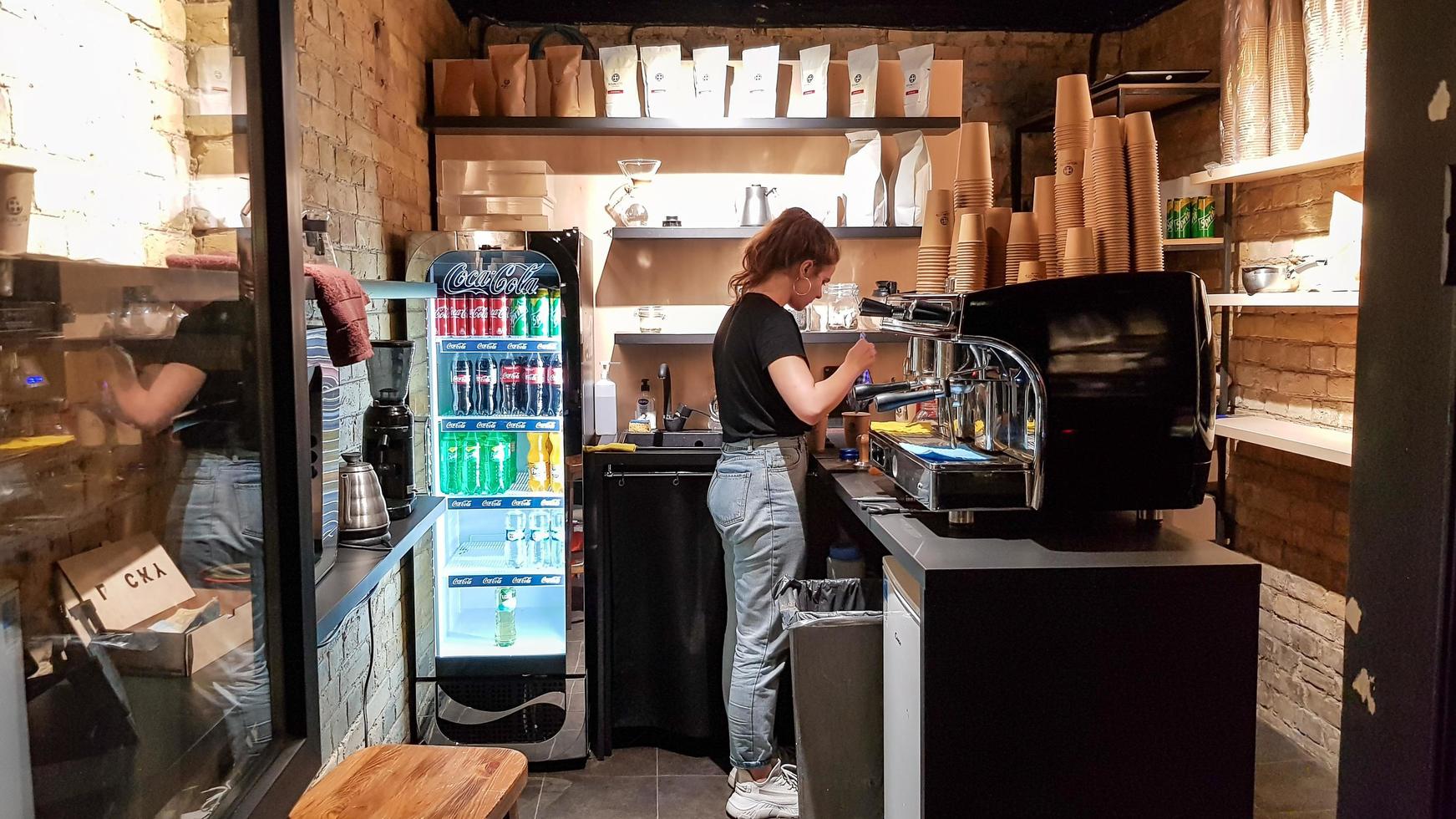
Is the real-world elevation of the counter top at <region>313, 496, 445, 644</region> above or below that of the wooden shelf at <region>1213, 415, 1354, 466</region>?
below

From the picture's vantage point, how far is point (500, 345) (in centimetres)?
337

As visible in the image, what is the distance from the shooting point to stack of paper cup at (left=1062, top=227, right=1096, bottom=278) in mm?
2148

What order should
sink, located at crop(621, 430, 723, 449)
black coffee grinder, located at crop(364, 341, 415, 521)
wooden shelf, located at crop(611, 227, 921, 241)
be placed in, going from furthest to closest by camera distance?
wooden shelf, located at crop(611, 227, 921, 241), sink, located at crop(621, 430, 723, 449), black coffee grinder, located at crop(364, 341, 415, 521)

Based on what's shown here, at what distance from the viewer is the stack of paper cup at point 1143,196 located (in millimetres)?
2125

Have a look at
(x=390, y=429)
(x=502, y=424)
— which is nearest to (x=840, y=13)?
(x=502, y=424)

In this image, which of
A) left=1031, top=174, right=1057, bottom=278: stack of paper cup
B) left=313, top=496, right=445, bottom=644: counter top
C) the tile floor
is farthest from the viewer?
the tile floor

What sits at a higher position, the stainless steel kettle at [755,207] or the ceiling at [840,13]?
the ceiling at [840,13]

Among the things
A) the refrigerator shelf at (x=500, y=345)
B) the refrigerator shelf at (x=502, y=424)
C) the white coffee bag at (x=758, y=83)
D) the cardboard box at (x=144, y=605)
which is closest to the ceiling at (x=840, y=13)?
the white coffee bag at (x=758, y=83)

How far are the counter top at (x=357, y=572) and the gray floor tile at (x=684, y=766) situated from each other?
125cm

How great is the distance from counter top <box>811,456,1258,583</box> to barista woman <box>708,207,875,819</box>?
424 millimetres

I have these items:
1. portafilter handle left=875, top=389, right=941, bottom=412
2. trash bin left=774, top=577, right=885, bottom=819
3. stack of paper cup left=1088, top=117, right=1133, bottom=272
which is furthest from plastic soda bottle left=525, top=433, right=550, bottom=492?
stack of paper cup left=1088, top=117, right=1133, bottom=272

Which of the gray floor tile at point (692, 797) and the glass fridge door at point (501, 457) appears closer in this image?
the gray floor tile at point (692, 797)

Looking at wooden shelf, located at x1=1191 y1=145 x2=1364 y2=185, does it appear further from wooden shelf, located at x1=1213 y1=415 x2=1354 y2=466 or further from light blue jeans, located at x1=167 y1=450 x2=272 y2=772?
light blue jeans, located at x1=167 y1=450 x2=272 y2=772

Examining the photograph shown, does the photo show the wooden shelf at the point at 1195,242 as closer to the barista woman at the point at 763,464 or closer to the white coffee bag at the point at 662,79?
the barista woman at the point at 763,464
